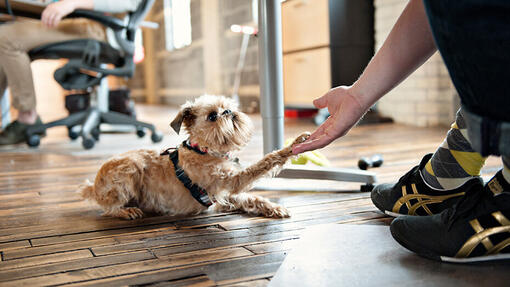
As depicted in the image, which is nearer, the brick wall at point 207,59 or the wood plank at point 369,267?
the wood plank at point 369,267

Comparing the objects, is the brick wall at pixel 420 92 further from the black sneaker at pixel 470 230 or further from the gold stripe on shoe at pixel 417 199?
the black sneaker at pixel 470 230

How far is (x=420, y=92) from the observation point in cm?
362

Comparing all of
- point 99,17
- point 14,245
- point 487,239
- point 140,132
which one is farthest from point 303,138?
point 140,132

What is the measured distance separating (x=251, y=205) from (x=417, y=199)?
0.44 meters

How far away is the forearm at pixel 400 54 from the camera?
860mm

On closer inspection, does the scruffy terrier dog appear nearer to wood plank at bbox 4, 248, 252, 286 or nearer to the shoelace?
wood plank at bbox 4, 248, 252, 286

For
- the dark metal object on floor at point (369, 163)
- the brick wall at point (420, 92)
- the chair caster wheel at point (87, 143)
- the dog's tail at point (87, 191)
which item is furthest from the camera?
the brick wall at point (420, 92)

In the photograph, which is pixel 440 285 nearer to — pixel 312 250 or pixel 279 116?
pixel 312 250

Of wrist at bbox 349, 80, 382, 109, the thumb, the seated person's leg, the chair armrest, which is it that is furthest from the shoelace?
the seated person's leg

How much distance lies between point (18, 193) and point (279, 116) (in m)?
0.96

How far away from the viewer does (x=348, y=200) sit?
1.44 meters

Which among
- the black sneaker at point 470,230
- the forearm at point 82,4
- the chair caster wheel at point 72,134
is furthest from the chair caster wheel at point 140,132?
the black sneaker at point 470,230

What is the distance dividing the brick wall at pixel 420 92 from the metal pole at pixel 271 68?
2.09m

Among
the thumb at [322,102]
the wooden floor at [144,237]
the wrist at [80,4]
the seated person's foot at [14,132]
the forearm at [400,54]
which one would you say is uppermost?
the wrist at [80,4]
